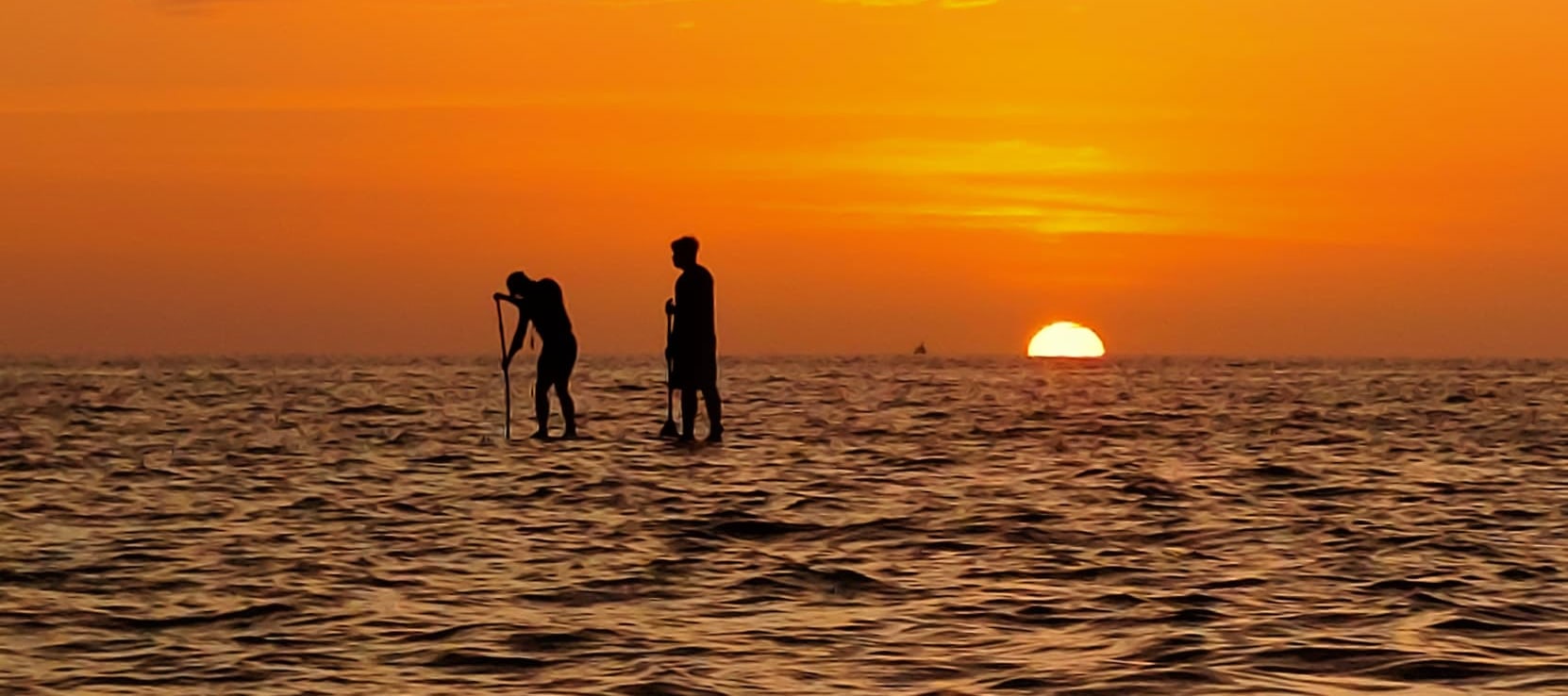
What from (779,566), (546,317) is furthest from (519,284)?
(779,566)

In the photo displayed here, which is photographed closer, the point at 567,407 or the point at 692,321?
the point at 692,321

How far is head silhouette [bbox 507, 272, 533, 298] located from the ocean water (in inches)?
59.4

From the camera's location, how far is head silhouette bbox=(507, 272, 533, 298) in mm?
20750

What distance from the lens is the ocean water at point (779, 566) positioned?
27.1 ft

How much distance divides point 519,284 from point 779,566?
9.95m

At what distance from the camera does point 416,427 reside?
84.3ft

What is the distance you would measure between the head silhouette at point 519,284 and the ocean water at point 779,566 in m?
1.51

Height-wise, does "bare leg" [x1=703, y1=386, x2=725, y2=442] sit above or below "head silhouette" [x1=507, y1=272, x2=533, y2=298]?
below

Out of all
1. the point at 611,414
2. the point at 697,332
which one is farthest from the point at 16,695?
the point at 611,414

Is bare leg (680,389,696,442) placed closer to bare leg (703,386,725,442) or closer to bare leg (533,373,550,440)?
bare leg (703,386,725,442)

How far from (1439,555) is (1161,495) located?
13.0 feet

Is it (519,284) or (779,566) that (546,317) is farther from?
(779,566)

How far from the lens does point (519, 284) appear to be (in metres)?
20.8

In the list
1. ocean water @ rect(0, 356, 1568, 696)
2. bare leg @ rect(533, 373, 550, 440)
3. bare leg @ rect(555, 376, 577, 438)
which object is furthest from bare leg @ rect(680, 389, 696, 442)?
bare leg @ rect(533, 373, 550, 440)
